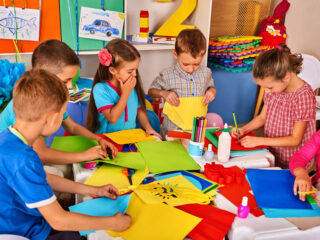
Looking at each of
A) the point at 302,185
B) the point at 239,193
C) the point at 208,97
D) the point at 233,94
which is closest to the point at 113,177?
the point at 239,193

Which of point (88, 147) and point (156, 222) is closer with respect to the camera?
point (156, 222)

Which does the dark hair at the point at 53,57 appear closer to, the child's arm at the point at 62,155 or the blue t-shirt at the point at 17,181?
the child's arm at the point at 62,155

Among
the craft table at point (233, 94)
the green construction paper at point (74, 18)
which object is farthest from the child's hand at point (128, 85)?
the craft table at point (233, 94)

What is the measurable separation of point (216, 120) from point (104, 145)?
94 cm

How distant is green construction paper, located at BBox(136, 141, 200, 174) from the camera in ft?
4.09

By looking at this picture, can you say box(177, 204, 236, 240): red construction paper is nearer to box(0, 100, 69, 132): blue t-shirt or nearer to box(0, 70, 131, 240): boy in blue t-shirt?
box(0, 70, 131, 240): boy in blue t-shirt

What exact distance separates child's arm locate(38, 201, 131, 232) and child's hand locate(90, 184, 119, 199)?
0.16 metres

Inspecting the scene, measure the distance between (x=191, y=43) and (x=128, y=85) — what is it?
1.45 feet

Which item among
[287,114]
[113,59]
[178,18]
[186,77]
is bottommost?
Result: [287,114]

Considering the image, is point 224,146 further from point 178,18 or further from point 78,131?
point 178,18

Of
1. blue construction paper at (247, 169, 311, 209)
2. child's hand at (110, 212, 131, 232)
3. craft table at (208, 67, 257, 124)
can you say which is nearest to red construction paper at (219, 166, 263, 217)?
blue construction paper at (247, 169, 311, 209)

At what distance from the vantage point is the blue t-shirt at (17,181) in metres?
0.85

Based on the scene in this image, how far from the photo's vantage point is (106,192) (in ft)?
3.52

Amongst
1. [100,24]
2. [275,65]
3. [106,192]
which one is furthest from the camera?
[100,24]
